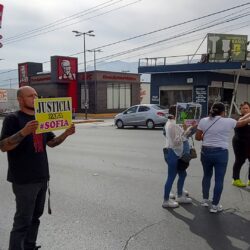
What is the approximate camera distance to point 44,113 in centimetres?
389

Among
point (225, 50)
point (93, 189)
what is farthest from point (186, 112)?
point (225, 50)

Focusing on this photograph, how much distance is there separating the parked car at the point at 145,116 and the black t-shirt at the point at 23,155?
61.8 feet

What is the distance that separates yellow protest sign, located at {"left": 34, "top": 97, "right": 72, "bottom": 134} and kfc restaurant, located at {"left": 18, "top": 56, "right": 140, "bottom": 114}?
38476mm

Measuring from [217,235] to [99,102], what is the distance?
3954 centimetres

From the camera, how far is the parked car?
2273cm

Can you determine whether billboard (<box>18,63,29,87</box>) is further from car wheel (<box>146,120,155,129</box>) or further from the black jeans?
the black jeans

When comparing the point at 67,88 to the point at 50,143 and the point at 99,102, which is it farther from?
the point at 50,143

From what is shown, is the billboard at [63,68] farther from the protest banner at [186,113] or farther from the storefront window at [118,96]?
the protest banner at [186,113]

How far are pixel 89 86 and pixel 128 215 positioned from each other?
39.0m

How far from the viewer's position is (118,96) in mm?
46625

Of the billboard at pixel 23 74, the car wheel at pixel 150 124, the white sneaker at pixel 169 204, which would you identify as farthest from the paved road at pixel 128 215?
the billboard at pixel 23 74

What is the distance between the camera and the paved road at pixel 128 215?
15.5 feet

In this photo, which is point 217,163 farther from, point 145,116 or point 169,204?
point 145,116

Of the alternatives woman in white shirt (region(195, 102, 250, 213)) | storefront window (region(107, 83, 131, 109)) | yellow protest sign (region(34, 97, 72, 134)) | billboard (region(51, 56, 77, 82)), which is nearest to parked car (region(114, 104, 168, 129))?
woman in white shirt (region(195, 102, 250, 213))
